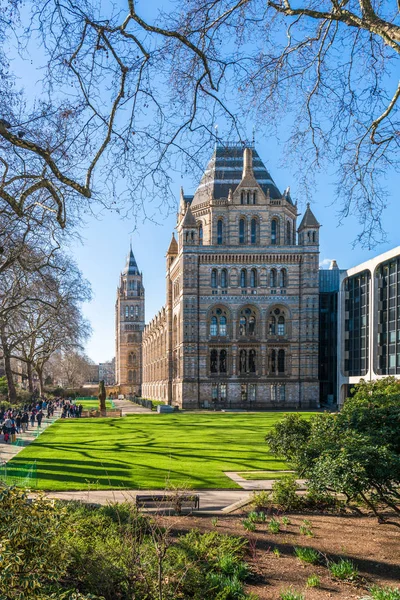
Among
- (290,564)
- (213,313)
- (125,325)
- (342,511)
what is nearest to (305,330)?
(213,313)

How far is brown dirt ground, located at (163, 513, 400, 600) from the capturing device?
8922 millimetres

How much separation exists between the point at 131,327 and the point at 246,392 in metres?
72.6

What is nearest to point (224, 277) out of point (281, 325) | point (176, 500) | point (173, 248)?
point (281, 325)

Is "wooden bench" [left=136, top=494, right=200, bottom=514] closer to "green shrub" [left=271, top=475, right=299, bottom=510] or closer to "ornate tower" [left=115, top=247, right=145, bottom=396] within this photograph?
"green shrub" [left=271, top=475, right=299, bottom=510]

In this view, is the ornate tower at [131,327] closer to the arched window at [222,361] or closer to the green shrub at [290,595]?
the arched window at [222,361]

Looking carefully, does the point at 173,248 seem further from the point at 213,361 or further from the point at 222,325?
the point at 213,361

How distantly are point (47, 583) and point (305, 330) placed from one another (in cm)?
5514

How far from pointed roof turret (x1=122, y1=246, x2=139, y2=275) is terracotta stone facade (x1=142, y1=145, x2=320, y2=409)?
6947 centimetres

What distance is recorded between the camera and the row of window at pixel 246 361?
2421 inches

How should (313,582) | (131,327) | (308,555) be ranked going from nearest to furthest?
(313,582) < (308,555) < (131,327)

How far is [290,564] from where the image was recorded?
9945 millimetres

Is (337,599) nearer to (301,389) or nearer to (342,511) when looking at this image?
(342,511)

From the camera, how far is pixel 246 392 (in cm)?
6103

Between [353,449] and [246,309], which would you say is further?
[246,309]
